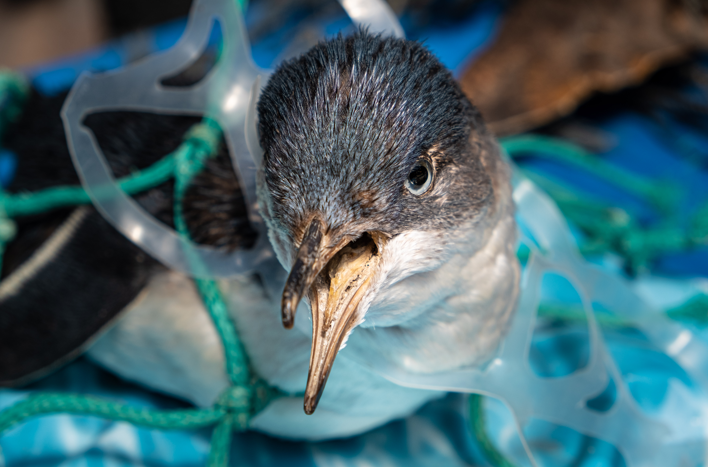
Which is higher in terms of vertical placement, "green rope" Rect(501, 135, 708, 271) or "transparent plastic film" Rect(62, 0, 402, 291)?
"transparent plastic film" Rect(62, 0, 402, 291)

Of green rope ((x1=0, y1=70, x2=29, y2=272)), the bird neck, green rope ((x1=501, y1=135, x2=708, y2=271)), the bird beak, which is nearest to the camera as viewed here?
the bird beak

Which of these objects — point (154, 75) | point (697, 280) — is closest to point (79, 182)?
point (154, 75)

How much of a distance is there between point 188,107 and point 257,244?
0.24 metres

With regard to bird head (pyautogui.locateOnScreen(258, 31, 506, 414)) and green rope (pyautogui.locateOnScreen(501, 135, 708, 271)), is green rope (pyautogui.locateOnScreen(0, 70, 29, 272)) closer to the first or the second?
bird head (pyautogui.locateOnScreen(258, 31, 506, 414))

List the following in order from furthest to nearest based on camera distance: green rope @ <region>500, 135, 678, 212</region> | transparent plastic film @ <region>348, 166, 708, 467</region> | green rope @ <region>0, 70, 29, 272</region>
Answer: green rope @ <region>500, 135, 678, 212</region> → green rope @ <region>0, 70, 29, 272</region> → transparent plastic film @ <region>348, 166, 708, 467</region>

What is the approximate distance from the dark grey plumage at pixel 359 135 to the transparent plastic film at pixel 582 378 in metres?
0.24

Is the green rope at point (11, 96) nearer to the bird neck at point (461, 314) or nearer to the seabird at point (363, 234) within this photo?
the seabird at point (363, 234)

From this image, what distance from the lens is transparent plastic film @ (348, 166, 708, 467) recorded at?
2.56 ft

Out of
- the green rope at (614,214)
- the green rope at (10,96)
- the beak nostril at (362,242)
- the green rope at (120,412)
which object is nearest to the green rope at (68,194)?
the green rope at (10,96)

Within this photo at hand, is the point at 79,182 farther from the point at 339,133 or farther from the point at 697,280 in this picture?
the point at 697,280

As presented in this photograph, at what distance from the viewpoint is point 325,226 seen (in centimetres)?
52

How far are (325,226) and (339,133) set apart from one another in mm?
85

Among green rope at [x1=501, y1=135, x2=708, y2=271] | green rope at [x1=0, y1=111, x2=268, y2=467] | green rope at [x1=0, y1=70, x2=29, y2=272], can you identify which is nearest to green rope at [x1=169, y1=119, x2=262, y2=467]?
green rope at [x1=0, y1=111, x2=268, y2=467]

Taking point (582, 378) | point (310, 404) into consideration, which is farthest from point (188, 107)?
point (582, 378)
